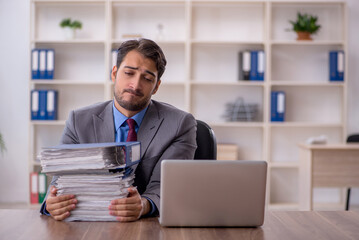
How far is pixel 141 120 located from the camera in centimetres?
168

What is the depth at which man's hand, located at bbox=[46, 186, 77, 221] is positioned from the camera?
3.83 ft

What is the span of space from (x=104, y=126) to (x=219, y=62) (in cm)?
291


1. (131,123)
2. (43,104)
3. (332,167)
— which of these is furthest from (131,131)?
(43,104)

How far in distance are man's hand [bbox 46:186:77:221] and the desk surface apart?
0.02 metres

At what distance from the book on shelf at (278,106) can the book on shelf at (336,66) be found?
1.79 ft

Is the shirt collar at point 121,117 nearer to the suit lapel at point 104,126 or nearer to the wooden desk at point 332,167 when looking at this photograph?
the suit lapel at point 104,126

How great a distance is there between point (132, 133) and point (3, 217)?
22.4 inches

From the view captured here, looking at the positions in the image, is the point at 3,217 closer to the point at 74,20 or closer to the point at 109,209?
the point at 109,209

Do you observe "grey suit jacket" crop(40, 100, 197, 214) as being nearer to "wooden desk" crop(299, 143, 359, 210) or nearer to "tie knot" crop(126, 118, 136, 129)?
"tie knot" crop(126, 118, 136, 129)

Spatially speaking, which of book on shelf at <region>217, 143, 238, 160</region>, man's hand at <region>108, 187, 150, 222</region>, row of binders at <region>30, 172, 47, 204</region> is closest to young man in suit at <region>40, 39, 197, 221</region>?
man's hand at <region>108, 187, 150, 222</region>

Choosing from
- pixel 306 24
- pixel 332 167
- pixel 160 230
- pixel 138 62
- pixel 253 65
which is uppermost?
pixel 306 24

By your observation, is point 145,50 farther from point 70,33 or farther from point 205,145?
→ point 70,33

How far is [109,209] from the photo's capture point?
1.17 meters

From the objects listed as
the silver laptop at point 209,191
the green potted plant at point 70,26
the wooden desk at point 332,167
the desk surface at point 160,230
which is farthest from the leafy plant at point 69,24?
the silver laptop at point 209,191
